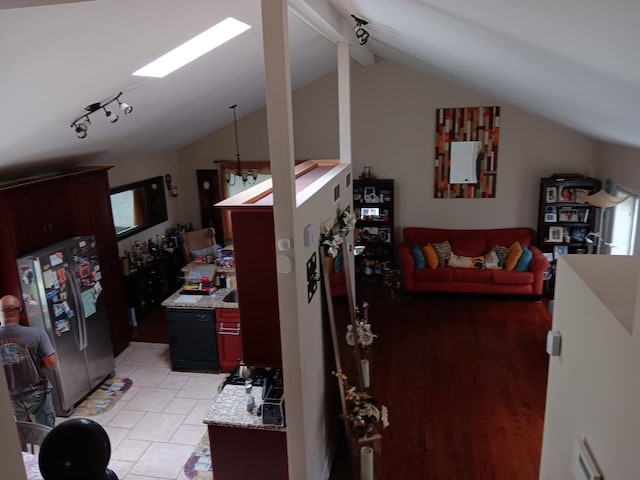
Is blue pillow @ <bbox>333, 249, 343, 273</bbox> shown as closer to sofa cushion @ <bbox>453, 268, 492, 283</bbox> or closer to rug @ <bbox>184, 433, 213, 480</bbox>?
rug @ <bbox>184, 433, 213, 480</bbox>

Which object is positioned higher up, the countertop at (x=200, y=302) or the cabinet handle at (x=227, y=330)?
the countertop at (x=200, y=302)

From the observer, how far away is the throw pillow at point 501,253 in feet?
24.5

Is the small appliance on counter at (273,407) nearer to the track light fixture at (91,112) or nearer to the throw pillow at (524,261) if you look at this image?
the track light fixture at (91,112)

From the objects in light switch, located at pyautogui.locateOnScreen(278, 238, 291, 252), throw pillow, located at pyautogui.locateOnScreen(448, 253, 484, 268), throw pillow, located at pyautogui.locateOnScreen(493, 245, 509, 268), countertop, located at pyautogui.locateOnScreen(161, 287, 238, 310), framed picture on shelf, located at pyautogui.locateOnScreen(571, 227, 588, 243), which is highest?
light switch, located at pyautogui.locateOnScreen(278, 238, 291, 252)

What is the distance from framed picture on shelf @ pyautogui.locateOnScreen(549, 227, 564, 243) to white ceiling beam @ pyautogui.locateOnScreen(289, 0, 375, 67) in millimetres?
4015

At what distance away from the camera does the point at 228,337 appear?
5527 millimetres

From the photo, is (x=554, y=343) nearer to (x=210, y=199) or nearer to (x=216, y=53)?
(x=216, y=53)

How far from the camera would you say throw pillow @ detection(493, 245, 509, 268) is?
7.46 metres

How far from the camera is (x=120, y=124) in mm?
5043

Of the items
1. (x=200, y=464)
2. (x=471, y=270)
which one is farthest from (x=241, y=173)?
(x=200, y=464)

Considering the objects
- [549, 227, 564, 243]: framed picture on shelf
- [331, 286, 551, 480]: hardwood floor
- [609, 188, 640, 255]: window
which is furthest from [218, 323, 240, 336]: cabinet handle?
[549, 227, 564, 243]: framed picture on shelf

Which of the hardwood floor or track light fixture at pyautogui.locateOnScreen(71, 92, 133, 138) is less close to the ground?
track light fixture at pyautogui.locateOnScreen(71, 92, 133, 138)

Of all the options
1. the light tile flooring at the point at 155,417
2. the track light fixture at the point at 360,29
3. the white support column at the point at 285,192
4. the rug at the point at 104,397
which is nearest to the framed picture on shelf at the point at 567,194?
the track light fixture at the point at 360,29

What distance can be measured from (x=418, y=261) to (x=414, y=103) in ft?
7.99
